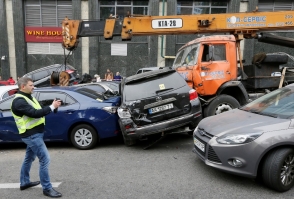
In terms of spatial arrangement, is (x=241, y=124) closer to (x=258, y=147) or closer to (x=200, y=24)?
(x=258, y=147)

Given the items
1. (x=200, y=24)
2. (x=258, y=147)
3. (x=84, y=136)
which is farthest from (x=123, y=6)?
(x=258, y=147)

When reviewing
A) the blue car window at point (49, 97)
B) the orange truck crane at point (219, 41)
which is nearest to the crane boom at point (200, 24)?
the orange truck crane at point (219, 41)

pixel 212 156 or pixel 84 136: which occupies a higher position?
pixel 212 156

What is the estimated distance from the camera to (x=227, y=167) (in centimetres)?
376

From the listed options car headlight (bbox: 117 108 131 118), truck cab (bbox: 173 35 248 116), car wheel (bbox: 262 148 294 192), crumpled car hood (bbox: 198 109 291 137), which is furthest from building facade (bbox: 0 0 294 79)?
car wheel (bbox: 262 148 294 192)

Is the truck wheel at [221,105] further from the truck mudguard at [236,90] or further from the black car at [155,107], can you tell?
the black car at [155,107]

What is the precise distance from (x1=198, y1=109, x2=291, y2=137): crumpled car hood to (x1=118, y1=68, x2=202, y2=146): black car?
98 centimetres

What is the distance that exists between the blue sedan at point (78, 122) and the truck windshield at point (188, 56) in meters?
2.31

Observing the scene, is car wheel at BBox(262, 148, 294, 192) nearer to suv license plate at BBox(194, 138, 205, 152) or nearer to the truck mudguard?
suv license plate at BBox(194, 138, 205, 152)

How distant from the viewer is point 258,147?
352cm

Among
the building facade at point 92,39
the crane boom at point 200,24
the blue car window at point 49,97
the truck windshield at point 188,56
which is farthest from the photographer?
the building facade at point 92,39

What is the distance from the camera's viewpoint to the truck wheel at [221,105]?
6.47 metres

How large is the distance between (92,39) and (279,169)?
629 inches

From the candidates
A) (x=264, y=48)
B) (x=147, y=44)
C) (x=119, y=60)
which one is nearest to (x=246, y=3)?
(x=264, y=48)
